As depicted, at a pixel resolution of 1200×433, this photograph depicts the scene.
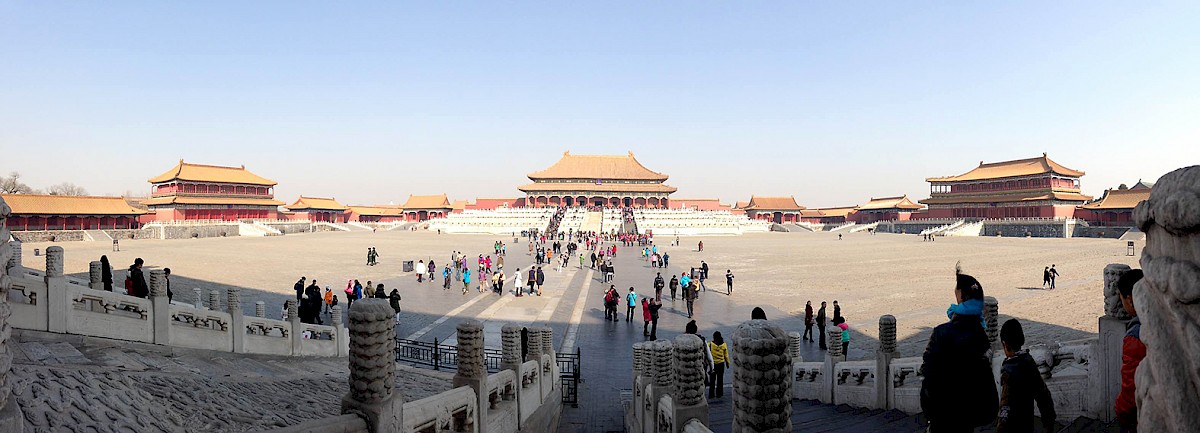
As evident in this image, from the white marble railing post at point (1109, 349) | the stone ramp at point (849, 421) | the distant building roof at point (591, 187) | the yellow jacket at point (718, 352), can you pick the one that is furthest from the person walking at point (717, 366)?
the distant building roof at point (591, 187)

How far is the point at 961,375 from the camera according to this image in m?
3.07

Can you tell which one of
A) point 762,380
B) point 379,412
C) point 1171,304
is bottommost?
point 379,412

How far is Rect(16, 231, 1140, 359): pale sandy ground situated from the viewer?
1360 centimetres

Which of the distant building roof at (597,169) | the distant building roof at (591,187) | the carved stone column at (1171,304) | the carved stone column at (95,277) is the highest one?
the distant building roof at (597,169)

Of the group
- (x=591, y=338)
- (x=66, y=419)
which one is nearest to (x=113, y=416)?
(x=66, y=419)

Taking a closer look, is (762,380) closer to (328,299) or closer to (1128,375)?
(1128,375)

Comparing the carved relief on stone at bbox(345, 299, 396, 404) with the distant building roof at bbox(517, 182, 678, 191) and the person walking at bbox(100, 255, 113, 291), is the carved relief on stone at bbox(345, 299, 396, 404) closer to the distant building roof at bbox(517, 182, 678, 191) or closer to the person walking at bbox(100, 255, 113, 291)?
the person walking at bbox(100, 255, 113, 291)

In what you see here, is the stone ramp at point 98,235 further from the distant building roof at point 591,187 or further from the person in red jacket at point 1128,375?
the person in red jacket at point 1128,375

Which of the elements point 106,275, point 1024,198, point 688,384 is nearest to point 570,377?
point 688,384

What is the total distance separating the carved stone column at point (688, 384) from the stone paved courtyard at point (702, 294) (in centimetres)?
398

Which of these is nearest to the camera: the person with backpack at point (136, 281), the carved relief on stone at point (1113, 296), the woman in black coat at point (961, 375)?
the woman in black coat at point (961, 375)

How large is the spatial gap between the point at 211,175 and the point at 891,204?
81.9 metres

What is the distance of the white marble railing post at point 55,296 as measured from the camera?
23.3 ft

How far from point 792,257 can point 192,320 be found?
92.9 ft
